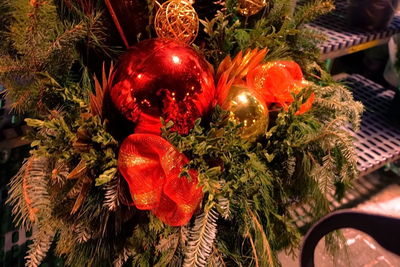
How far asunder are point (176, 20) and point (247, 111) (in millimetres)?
212

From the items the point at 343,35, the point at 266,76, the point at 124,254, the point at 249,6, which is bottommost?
the point at 124,254

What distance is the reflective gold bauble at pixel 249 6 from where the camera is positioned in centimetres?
67

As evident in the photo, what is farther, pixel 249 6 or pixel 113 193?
pixel 249 6

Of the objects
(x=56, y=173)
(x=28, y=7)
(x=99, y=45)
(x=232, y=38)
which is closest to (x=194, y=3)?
(x=232, y=38)

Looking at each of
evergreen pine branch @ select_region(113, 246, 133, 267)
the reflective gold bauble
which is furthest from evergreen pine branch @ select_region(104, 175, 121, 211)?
the reflective gold bauble

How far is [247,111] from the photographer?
0.57m

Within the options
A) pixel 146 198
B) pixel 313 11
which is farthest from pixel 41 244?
pixel 313 11

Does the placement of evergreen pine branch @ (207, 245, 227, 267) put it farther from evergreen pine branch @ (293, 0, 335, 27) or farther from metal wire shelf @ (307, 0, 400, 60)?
metal wire shelf @ (307, 0, 400, 60)

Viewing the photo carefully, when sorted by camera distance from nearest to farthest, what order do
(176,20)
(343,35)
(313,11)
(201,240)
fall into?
(201,240) < (176,20) < (313,11) < (343,35)

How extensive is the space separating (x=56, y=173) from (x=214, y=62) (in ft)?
1.24

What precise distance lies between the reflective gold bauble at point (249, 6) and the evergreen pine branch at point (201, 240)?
422 mm

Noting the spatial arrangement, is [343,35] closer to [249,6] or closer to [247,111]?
[249,6]

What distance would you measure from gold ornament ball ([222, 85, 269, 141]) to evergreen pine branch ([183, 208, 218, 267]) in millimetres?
158

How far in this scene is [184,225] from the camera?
0.55 metres
